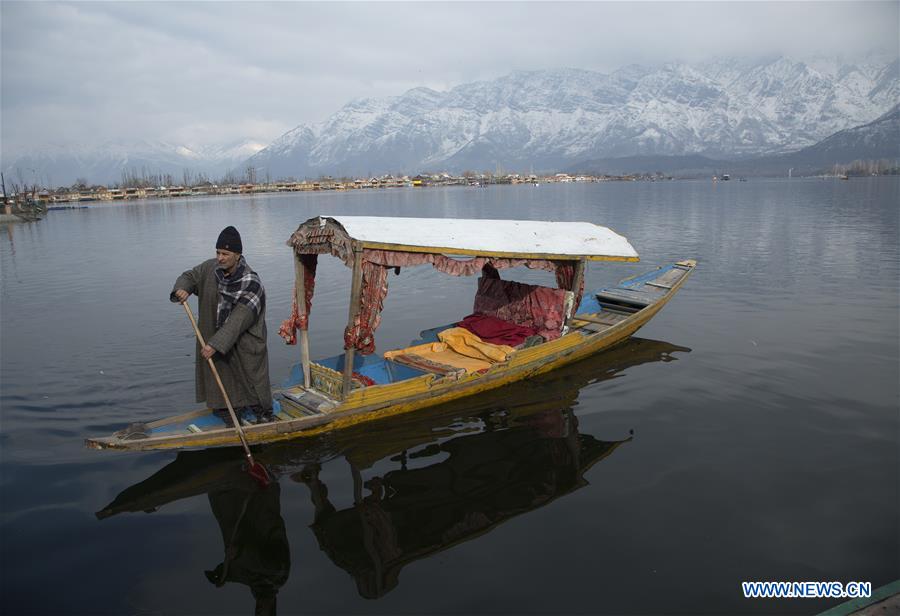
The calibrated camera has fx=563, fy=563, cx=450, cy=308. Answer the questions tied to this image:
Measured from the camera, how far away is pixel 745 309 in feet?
52.3

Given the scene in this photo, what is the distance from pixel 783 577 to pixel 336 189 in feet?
524

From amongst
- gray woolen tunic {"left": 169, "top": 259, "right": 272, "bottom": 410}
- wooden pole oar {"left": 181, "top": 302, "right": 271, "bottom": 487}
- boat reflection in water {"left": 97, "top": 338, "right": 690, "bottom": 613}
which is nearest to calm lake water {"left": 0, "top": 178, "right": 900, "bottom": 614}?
boat reflection in water {"left": 97, "top": 338, "right": 690, "bottom": 613}

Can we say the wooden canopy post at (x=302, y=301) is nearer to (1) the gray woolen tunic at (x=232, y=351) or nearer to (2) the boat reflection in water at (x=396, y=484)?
(2) the boat reflection in water at (x=396, y=484)

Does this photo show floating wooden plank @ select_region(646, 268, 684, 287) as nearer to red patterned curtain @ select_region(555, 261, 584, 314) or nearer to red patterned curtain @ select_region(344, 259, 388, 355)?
red patterned curtain @ select_region(555, 261, 584, 314)

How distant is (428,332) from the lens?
460 inches

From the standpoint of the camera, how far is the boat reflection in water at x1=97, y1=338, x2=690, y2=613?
20.6 ft

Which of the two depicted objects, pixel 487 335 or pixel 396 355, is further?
pixel 487 335

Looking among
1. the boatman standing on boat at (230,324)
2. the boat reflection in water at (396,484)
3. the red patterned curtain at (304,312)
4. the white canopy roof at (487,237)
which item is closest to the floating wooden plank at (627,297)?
the white canopy roof at (487,237)

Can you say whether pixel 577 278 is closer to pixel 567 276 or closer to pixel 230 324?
pixel 567 276

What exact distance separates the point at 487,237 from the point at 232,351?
449 cm

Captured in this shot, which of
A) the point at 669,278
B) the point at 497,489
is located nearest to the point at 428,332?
the point at 497,489

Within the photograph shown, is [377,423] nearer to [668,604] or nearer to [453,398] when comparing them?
[453,398]

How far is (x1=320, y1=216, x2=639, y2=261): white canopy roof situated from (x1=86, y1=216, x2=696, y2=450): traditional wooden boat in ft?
0.08

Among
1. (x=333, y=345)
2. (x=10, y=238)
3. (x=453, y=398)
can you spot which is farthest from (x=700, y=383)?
(x=10, y=238)
